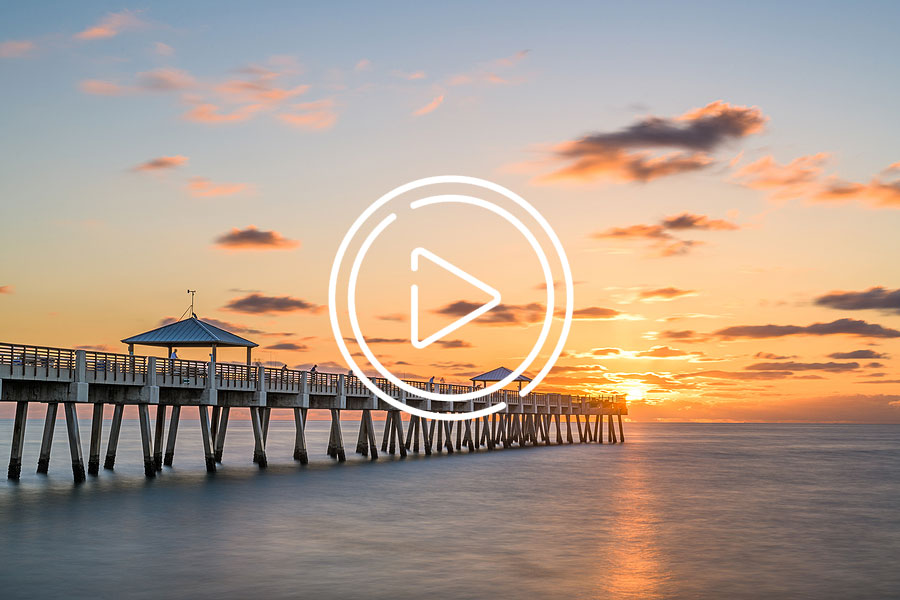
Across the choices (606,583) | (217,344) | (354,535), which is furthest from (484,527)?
(217,344)

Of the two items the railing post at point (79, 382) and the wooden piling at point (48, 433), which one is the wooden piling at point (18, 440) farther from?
the railing post at point (79, 382)

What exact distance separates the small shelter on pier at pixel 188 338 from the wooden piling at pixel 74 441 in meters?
10.1

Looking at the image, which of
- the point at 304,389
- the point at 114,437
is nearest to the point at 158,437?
the point at 114,437

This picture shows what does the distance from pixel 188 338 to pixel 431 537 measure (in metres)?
24.8

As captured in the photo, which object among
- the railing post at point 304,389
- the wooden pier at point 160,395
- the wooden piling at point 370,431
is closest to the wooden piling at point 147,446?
the wooden pier at point 160,395

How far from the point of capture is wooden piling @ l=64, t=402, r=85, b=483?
41.9 metres

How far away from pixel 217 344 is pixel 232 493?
11.8 metres

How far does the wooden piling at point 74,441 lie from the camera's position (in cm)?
4191

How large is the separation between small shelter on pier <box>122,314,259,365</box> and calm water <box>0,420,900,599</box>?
23.2ft

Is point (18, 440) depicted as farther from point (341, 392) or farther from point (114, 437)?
point (341, 392)

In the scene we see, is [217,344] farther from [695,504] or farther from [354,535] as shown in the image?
[695,504]

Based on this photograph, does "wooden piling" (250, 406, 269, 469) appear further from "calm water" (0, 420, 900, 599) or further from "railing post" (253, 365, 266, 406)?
"railing post" (253, 365, 266, 406)

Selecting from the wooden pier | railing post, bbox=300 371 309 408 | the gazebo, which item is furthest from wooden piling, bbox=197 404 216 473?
the gazebo

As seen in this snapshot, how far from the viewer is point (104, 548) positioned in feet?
93.9
